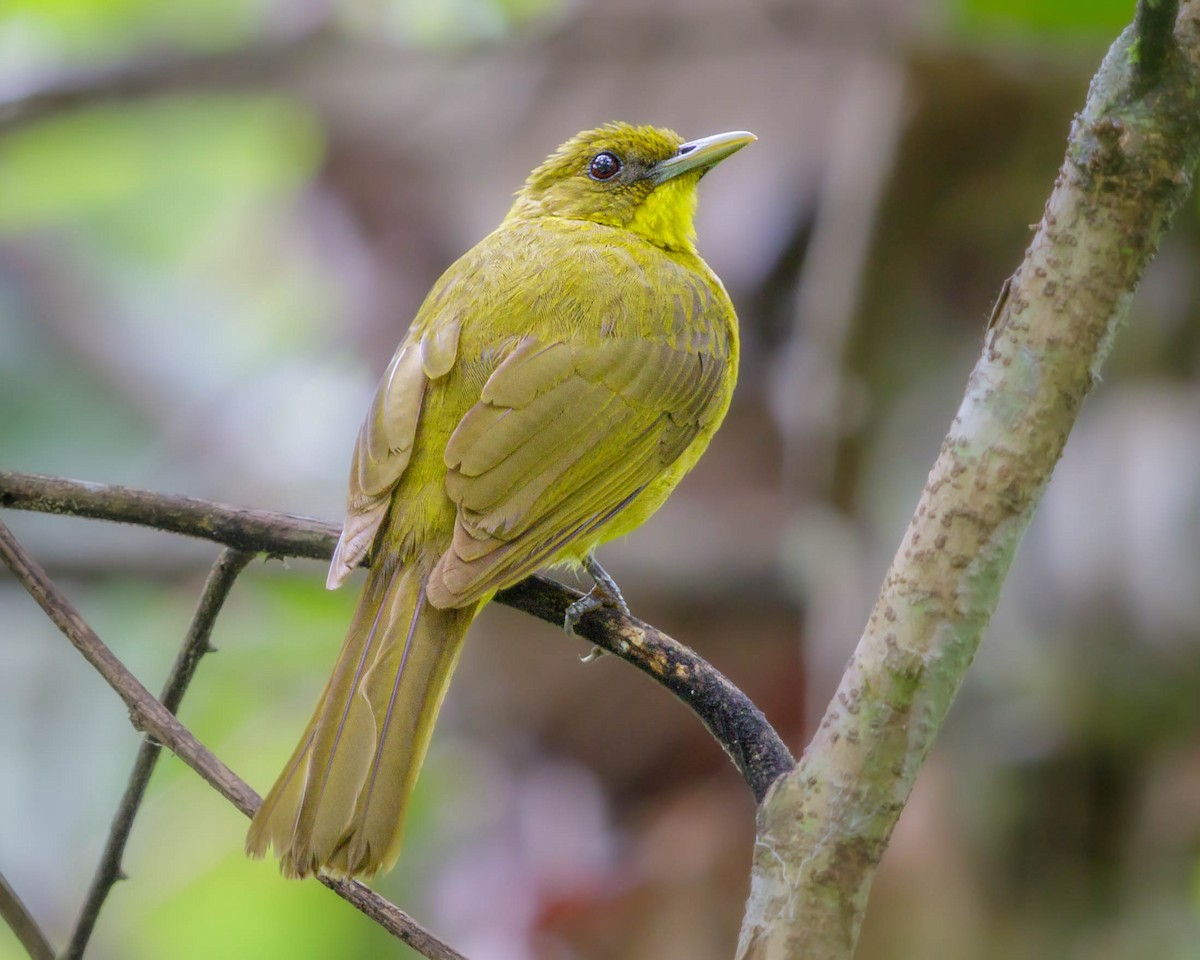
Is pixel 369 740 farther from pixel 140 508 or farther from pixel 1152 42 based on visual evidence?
pixel 1152 42

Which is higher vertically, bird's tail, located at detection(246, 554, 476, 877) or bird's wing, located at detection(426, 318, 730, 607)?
bird's wing, located at detection(426, 318, 730, 607)

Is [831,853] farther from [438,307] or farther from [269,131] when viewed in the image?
[269,131]

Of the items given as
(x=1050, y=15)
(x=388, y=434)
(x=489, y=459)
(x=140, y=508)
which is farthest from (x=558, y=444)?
(x=1050, y=15)

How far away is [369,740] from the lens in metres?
2.58

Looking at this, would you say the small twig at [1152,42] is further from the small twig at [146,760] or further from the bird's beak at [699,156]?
the bird's beak at [699,156]

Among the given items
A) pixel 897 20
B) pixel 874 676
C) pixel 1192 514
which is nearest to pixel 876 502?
pixel 1192 514

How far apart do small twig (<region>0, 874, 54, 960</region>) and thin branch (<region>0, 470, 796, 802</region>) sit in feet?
2.27

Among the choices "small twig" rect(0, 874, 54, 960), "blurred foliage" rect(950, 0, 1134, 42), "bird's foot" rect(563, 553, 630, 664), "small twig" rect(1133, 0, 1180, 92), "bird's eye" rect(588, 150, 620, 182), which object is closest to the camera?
"small twig" rect(1133, 0, 1180, 92)

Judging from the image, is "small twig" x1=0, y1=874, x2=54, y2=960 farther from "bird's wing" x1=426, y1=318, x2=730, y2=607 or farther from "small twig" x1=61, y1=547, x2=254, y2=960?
"bird's wing" x1=426, y1=318, x2=730, y2=607

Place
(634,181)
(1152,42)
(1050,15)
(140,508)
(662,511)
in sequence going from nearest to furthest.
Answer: (1152,42) → (140,508) → (634,181) → (1050,15) → (662,511)

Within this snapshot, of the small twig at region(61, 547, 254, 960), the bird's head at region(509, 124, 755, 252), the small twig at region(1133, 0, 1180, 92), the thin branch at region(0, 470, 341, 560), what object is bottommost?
the small twig at region(61, 547, 254, 960)

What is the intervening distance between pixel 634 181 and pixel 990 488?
2.64 m

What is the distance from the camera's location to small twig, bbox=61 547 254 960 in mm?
2238

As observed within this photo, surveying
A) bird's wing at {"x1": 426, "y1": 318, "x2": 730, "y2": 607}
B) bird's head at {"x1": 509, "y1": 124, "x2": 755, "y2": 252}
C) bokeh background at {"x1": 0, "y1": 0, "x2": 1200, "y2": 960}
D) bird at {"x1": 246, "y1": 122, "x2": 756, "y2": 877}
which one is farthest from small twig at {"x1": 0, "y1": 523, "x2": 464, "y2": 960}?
bokeh background at {"x1": 0, "y1": 0, "x2": 1200, "y2": 960}
